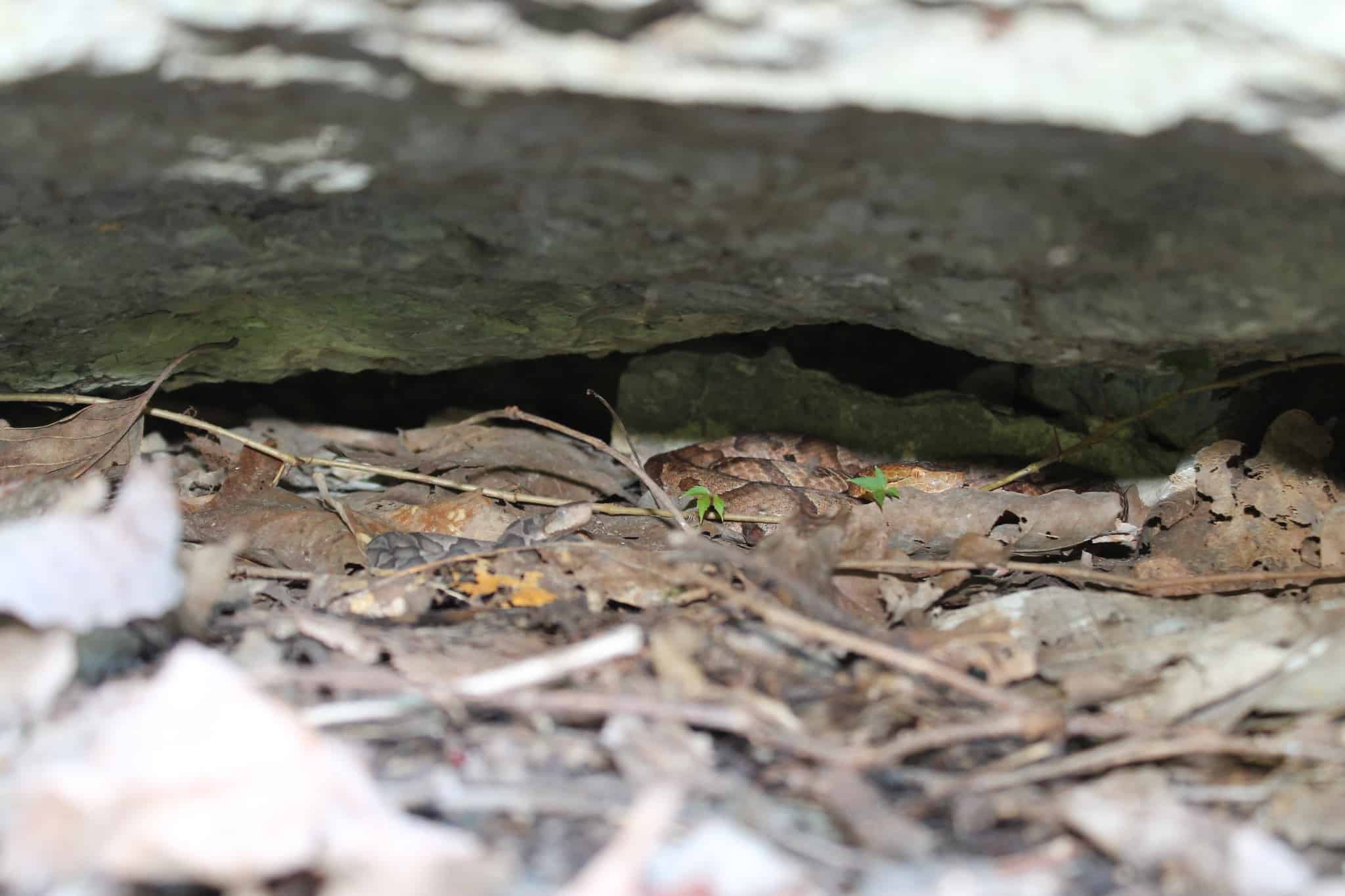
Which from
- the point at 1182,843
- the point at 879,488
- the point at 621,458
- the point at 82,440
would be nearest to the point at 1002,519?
the point at 879,488

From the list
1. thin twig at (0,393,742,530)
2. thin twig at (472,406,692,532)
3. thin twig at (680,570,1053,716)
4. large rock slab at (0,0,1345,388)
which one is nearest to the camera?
large rock slab at (0,0,1345,388)

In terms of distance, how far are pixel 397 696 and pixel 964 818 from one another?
69 cm

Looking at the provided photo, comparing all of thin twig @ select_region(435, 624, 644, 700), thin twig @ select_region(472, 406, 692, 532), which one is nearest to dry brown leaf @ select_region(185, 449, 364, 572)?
thin twig @ select_region(472, 406, 692, 532)

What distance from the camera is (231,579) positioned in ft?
6.26

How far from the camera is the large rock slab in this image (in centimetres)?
111

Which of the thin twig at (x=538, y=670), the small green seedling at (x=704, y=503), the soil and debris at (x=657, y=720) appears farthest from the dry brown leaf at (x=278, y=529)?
the thin twig at (x=538, y=670)

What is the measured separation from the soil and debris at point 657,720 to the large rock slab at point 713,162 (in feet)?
1.45

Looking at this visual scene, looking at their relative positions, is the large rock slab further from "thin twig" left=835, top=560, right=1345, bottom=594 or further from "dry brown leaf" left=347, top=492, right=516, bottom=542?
"dry brown leaf" left=347, top=492, right=516, bottom=542

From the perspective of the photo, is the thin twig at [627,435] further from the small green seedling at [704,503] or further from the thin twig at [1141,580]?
the thin twig at [1141,580]

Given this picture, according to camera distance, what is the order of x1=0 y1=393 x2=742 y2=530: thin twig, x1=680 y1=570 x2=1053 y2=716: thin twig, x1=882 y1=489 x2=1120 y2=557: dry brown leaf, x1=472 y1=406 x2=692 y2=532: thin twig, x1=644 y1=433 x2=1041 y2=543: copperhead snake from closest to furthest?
x1=680 y1=570 x2=1053 y2=716: thin twig → x1=472 y1=406 x2=692 y2=532: thin twig → x1=882 y1=489 x2=1120 y2=557: dry brown leaf → x1=0 y1=393 x2=742 y2=530: thin twig → x1=644 y1=433 x2=1041 y2=543: copperhead snake

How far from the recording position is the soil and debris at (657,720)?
947 mm

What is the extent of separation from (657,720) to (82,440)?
1.76 m

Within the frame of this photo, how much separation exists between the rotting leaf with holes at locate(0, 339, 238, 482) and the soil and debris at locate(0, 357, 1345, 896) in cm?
54

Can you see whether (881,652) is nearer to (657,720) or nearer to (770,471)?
(657,720)
